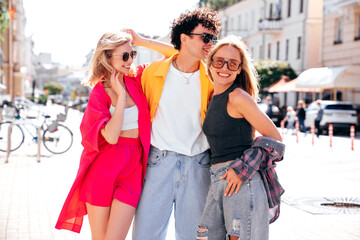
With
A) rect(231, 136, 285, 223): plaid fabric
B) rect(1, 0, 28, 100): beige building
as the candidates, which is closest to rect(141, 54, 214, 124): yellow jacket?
rect(231, 136, 285, 223): plaid fabric

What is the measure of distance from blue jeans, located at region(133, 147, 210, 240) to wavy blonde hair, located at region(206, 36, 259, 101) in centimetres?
56

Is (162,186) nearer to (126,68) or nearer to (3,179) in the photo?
(126,68)

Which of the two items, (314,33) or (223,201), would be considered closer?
(223,201)

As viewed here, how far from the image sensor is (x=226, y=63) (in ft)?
10.5

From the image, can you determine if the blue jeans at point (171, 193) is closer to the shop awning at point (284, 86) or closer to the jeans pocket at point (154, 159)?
the jeans pocket at point (154, 159)

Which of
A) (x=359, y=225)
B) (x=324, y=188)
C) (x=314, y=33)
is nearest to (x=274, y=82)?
(x=314, y=33)

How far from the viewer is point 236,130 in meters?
3.13

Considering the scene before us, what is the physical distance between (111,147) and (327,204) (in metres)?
4.94

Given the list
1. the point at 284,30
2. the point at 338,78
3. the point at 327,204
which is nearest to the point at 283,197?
the point at 327,204

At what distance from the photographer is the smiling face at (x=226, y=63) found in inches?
126

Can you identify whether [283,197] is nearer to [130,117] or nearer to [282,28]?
[130,117]

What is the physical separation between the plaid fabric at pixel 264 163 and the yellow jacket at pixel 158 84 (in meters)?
0.57

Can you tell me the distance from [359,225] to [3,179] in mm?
5875

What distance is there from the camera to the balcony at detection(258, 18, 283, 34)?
139 ft
